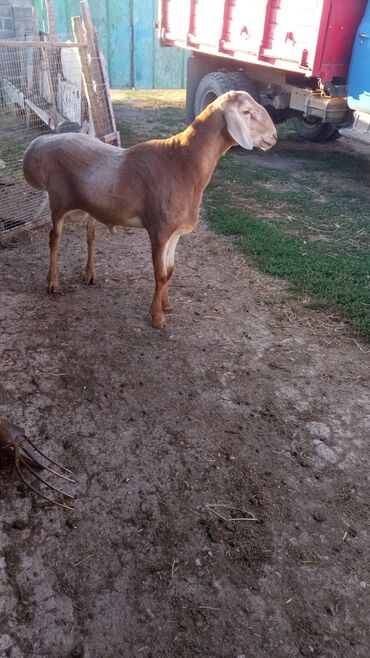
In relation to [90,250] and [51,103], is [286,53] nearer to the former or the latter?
[51,103]

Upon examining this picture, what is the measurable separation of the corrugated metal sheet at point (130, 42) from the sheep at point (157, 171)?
11.4m

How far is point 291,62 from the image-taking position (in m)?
6.95

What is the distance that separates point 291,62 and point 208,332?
185 inches

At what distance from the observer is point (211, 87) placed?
355 inches

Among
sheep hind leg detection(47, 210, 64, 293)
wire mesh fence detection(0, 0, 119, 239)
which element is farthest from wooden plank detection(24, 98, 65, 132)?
sheep hind leg detection(47, 210, 64, 293)

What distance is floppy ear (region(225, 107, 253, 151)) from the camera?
3434 mm

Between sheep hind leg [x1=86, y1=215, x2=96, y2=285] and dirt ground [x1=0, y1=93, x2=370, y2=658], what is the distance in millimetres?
113

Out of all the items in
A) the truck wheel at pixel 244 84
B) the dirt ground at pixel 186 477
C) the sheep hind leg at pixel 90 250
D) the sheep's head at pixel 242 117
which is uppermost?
the sheep's head at pixel 242 117

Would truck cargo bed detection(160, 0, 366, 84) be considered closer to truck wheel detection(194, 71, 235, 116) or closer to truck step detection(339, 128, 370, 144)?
truck wheel detection(194, 71, 235, 116)

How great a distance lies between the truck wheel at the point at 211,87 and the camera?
28.5 ft

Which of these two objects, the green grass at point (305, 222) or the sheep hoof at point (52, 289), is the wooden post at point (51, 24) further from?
the sheep hoof at point (52, 289)

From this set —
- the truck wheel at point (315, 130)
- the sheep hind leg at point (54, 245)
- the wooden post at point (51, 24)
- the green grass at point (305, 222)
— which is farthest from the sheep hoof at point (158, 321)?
the truck wheel at point (315, 130)

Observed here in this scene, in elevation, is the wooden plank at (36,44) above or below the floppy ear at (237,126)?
above

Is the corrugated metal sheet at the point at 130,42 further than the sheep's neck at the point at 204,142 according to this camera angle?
Yes
